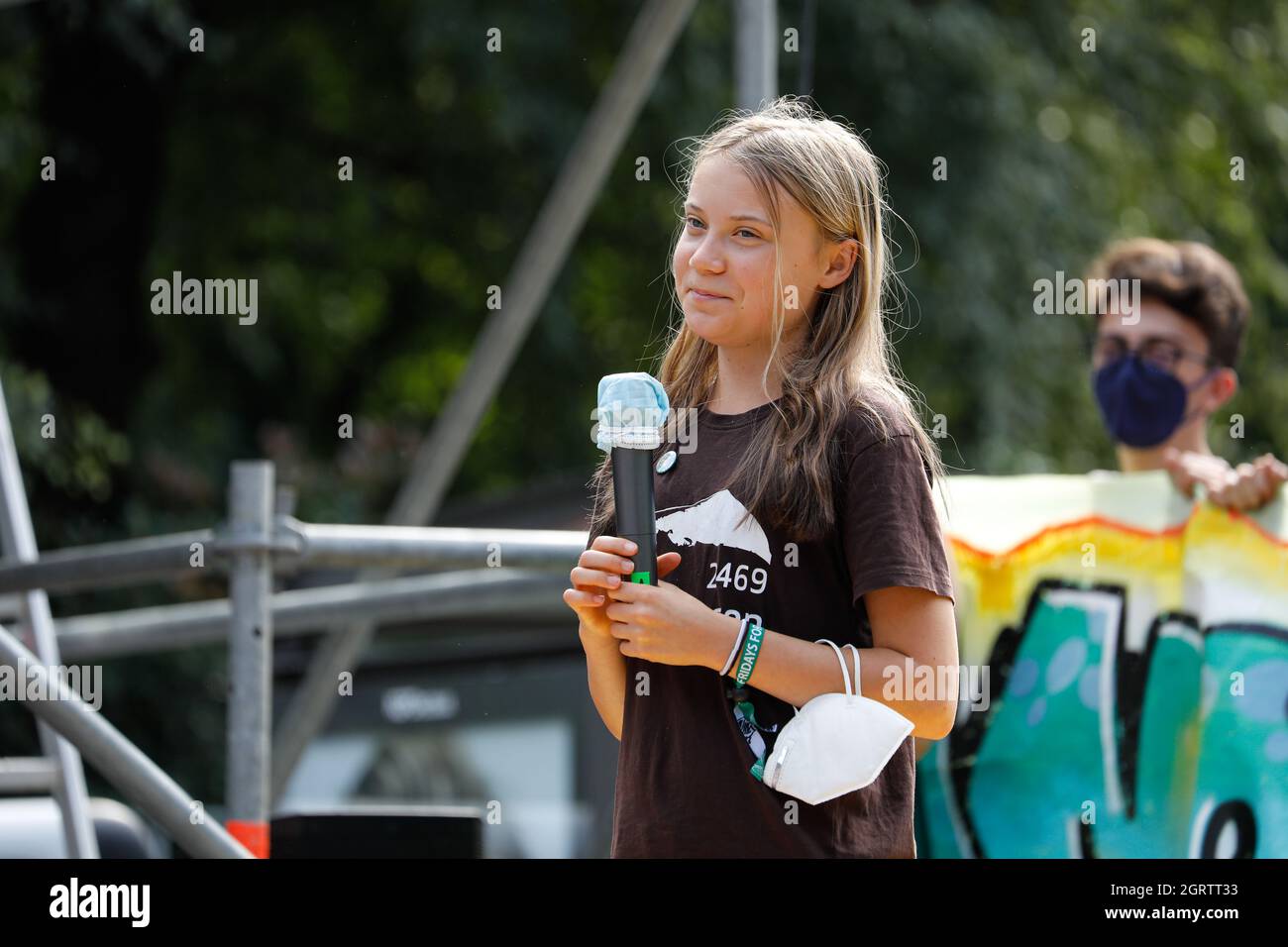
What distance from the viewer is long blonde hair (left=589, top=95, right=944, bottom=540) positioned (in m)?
1.97

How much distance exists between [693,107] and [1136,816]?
6284mm

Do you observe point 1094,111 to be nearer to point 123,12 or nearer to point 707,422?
point 123,12

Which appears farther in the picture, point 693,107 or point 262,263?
point 262,263

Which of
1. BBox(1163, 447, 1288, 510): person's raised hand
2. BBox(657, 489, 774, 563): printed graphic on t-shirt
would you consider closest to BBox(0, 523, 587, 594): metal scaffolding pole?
BBox(1163, 447, 1288, 510): person's raised hand

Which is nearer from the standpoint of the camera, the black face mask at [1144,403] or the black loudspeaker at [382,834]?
the black loudspeaker at [382,834]

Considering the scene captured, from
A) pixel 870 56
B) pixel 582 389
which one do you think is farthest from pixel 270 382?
pixel 870 56

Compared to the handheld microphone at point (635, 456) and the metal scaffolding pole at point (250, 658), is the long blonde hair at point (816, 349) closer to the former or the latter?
the handheld microphone at point (635, 456)

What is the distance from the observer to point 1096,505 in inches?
143

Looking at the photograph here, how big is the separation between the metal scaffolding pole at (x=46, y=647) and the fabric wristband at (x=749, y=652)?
2321mm

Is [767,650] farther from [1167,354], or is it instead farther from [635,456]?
[1167,354]

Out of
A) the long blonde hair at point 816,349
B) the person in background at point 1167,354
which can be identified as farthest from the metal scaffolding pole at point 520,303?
the long blonde hair at point 816,349

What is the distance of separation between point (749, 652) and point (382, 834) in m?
1.26

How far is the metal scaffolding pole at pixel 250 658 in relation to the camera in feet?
10.6

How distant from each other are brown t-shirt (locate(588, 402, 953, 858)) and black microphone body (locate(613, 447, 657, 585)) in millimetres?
136
